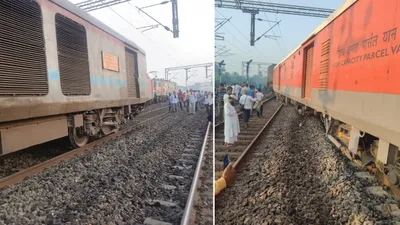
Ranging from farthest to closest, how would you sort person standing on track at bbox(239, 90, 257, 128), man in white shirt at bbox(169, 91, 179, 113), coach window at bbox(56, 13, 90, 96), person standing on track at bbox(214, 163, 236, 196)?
man in white shirt at bbox(169, 91, 179, 113)
coach window at bbox(56, 13, 90, 96)
person standing on track at bbox(239, 90, 257, 128)
person standing on track at bbox(214, 163, 236, 196)

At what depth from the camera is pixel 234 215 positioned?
76.2 inches

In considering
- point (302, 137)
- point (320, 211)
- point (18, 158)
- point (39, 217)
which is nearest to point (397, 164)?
point (320, 211)

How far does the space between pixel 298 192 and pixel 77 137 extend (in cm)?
427

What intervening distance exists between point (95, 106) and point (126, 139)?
1.09m

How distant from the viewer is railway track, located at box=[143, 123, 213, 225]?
8.29ft

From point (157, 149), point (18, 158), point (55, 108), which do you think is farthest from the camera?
point (157, 149)

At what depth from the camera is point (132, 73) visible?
7.34 m

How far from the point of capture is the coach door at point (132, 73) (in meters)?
7.06

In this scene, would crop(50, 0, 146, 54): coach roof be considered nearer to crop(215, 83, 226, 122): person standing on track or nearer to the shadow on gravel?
crop(215, 83, 226, 122): person standing on track

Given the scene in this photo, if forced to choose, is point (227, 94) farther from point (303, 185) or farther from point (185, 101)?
point (185, 101)

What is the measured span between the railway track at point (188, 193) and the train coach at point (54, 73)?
6.24 feet

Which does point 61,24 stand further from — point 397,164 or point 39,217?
point 397,164

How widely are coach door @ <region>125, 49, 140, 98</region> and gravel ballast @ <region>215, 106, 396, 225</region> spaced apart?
4625mm

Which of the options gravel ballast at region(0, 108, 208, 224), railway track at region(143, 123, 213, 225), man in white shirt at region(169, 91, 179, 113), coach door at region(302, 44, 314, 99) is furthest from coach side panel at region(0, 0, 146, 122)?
man in white shirt at region(169, 91, 179, 113)
